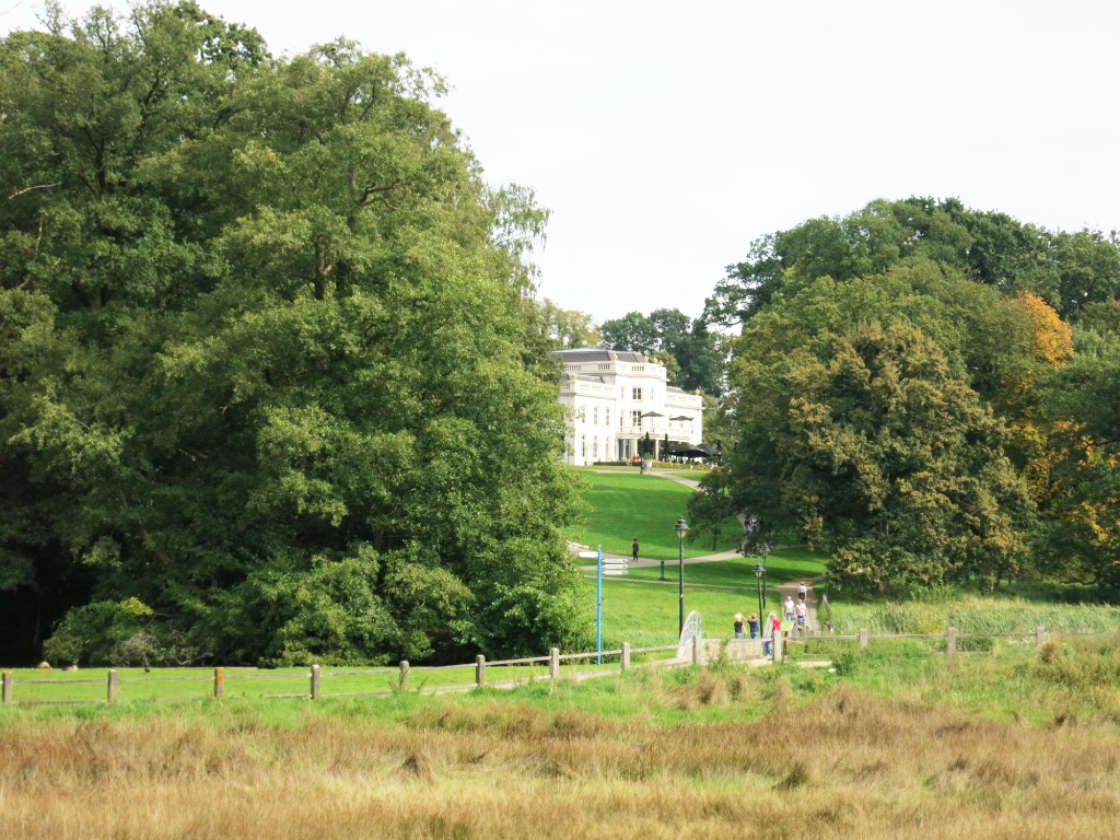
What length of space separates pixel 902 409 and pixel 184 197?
3071 cm

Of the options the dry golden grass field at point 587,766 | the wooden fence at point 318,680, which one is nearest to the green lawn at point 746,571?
the wooden fence at point 318,680

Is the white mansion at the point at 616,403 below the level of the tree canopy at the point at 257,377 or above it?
above

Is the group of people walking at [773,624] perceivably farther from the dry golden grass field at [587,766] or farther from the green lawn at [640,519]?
the green lawn at [640,519]

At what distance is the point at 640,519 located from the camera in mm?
81562

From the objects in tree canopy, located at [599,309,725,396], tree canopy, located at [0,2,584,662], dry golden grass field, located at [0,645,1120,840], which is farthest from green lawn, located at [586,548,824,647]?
tree canopy, located at [599,309,725,396]

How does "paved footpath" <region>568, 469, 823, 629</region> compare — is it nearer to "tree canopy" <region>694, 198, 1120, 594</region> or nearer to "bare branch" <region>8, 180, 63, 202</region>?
"tree canopy" <region>694, 198, 1120, 594</region>

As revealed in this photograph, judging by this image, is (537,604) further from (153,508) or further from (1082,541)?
(1082,541)

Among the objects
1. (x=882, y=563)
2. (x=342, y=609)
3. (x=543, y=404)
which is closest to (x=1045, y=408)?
(x=882, y=563)

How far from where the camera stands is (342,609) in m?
33.2

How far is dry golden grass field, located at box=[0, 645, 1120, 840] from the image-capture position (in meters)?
Answer: 13.3

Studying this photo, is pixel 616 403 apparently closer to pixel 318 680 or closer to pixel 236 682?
pixel 236 682

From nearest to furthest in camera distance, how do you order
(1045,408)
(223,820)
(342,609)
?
(223,820), (342,609), (1045,408)

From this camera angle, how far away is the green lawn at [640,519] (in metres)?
70.9

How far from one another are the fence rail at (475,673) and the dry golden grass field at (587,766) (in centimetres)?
111
